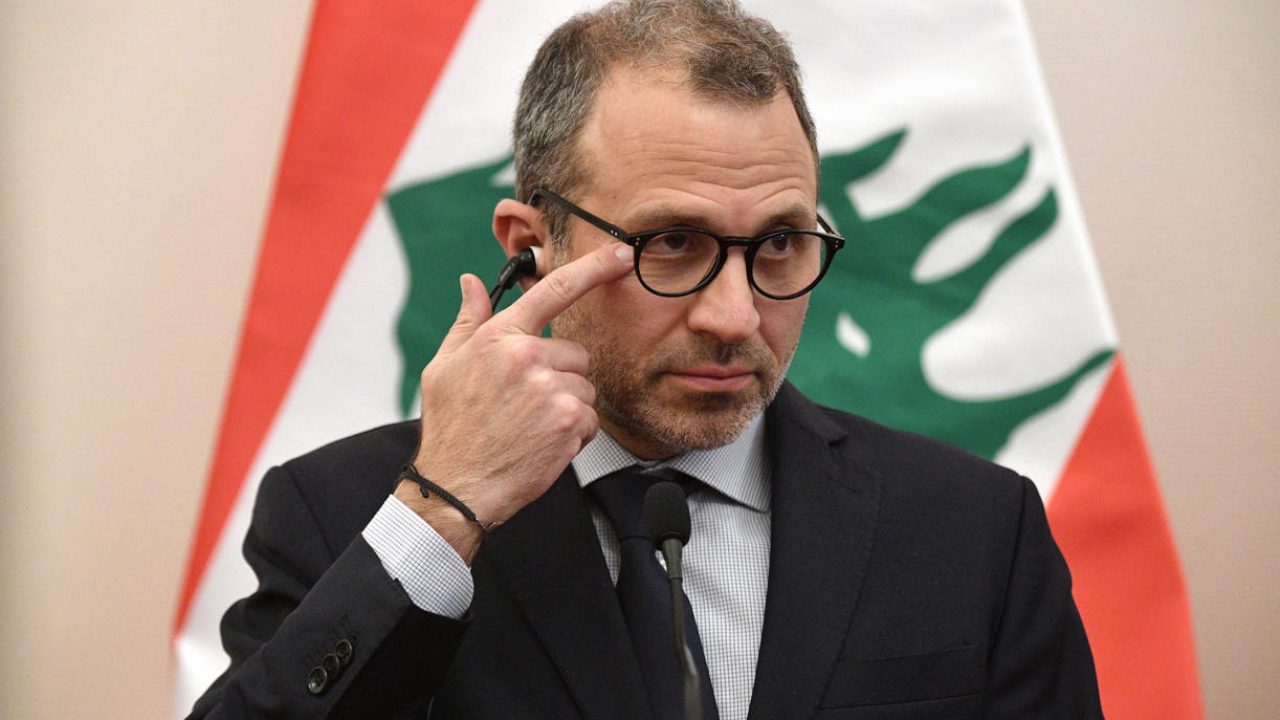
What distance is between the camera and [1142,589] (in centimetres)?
234

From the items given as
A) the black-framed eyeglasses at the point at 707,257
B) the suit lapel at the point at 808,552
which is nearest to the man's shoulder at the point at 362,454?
the black-framed eyeglasses at the point at 707,257

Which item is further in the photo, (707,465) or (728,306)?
(707,465)

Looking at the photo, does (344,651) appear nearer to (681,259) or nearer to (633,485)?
(633,485)

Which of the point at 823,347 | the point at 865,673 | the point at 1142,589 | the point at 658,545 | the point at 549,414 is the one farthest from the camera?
the point at 823,347

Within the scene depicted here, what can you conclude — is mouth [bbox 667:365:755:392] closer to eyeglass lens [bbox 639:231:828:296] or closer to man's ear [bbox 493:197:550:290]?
eyeglass lens [bbox 639:231:828:296]

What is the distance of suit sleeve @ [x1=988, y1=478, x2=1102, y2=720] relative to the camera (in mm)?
1710

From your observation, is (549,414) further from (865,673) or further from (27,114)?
(27,114)

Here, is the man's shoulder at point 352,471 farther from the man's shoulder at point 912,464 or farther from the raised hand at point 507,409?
the man's shoulder at point 912,464

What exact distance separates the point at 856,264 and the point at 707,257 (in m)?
0.94

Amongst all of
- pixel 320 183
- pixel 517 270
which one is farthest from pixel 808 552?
pixel 320 183

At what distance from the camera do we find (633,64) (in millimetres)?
1727

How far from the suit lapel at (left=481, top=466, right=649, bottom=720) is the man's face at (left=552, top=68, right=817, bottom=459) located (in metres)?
0.17

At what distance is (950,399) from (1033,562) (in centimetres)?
67

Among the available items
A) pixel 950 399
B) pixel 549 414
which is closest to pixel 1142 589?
pixel 950 399
